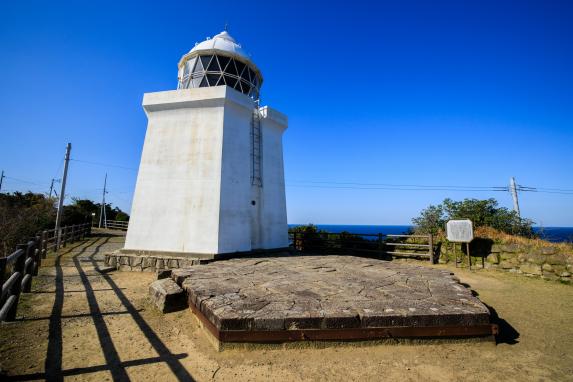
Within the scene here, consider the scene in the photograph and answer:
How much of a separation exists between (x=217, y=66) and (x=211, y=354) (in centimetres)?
925

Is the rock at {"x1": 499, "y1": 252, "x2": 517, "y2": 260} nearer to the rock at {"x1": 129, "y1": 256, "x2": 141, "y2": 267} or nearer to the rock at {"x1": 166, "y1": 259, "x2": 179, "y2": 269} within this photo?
the rock at {"x1": 166, "y1": 259, "x2": 179, "y2": 269}

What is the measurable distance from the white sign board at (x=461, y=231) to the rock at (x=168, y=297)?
851 cm

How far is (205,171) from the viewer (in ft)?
27.3

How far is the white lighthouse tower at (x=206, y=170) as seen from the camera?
26.6 ft

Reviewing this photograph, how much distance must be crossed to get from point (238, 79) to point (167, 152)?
12.4 ft

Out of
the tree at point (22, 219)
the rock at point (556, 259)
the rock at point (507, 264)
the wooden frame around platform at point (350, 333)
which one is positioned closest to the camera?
the wooden frame around platform at point (350, 333)

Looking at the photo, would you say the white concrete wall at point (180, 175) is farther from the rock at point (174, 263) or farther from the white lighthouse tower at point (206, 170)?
the rock at point (174, 263)

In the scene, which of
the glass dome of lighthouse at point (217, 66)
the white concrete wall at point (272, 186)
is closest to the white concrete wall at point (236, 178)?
the white concrete wall at point (272, 186)

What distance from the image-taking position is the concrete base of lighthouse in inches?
318

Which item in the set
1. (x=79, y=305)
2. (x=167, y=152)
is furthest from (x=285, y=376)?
(x=167, y=152)

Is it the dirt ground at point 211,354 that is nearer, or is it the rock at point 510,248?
the dirt ground at point 211,354

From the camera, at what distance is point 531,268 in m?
7.80

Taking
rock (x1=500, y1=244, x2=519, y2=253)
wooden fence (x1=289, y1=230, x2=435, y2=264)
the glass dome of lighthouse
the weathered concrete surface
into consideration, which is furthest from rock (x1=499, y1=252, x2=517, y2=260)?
the glass dome of lighthouse

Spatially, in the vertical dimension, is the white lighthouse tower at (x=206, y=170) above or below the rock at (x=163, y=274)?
above
